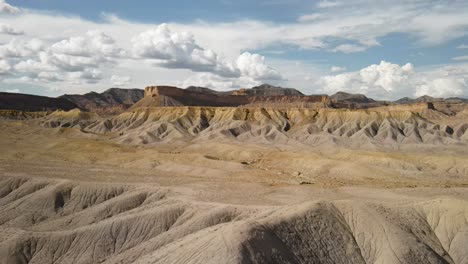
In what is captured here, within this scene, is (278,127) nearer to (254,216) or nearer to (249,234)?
(254,216)

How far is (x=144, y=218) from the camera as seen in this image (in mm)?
35938

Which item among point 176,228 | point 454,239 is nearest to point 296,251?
point 176,228

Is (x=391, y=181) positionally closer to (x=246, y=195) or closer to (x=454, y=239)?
(x=246, y=195)

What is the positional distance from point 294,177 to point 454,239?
34114 mm

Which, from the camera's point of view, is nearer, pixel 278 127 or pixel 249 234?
pixel 249 234

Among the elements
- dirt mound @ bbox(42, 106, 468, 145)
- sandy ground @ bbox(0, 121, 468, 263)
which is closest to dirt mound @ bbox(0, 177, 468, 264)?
sandy ground @ bbox(0, 121, 468, 263)

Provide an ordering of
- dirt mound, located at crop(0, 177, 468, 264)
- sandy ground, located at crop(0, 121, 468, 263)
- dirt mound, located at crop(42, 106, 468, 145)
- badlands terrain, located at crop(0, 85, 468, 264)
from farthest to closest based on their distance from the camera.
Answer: dirt mound, located at crop(42, 106, 468, 145), badlands terrain, located at crop(0, 85, 468, 264), sandy ground, located at crop(0, 121, 468, 263), dirt mound, located at crop(0, 177, 468, 264)

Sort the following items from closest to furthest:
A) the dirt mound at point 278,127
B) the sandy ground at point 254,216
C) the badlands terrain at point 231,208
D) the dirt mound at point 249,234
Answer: the dirt mound at point 249,234 < the sandy ground at point 254,216 < the badlands terrain at point 231,208 < the dirt mound at point 278,127

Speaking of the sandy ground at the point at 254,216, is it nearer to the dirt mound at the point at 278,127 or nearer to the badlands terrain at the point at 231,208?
the badlands terrain at the point at 231,208

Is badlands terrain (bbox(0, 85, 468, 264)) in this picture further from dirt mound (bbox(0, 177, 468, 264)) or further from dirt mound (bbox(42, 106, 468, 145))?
dirt mound (bbox(42, 106, 468, 145))

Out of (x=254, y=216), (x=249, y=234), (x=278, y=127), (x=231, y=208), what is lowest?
(x=278, y=127)

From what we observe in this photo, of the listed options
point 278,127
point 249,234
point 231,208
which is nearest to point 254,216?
point 231,208

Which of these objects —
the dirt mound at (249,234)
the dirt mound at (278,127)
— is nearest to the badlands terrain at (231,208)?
the dirt mound at (249,234)

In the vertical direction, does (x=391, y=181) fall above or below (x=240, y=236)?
below
